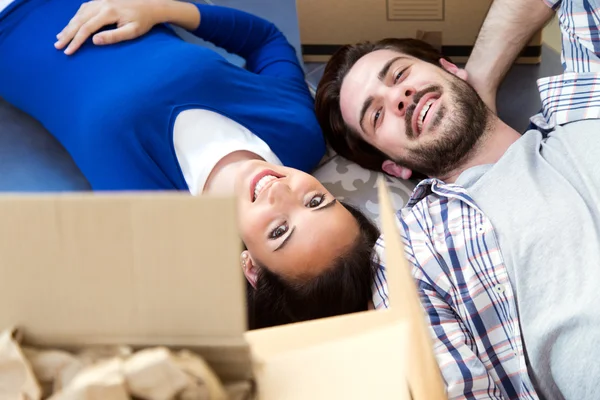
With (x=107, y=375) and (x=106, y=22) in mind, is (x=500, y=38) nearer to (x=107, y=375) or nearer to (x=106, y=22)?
(x=106, y=22)

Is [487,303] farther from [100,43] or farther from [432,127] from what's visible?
[100,43]

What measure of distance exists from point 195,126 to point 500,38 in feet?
2.78

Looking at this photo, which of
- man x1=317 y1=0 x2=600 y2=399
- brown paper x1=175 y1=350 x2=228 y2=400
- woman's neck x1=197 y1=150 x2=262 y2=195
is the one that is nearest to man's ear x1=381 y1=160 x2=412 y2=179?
man x1=317 y1=0 x2=600 y2=399

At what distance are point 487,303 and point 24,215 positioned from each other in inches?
34.8

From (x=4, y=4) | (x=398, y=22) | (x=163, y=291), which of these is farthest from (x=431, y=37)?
(x=163, y=291)

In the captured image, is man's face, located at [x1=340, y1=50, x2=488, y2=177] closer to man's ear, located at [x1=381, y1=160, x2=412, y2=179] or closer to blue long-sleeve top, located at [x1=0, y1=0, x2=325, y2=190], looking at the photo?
man's ear, located at [x1=381, y1=160, x2=412, y2=179]

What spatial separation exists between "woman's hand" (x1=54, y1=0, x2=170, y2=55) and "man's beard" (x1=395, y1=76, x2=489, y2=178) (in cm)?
71

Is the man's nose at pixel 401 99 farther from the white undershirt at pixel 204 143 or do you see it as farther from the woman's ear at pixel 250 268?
the woman's ear at pixel 250 268

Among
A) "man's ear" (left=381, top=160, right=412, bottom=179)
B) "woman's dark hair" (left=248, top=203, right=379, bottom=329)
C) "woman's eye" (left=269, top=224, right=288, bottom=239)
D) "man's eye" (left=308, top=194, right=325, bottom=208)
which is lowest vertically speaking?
"woman's dark hair" (left=248, top=203, right=379, bottom=329)

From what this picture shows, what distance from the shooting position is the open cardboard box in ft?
1.44

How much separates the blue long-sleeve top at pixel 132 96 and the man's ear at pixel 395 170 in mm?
176

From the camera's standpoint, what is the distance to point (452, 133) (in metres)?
1.41

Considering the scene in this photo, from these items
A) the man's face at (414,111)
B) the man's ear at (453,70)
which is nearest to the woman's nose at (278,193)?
the man's face at (414,111)

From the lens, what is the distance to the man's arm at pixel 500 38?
5.11 feet
